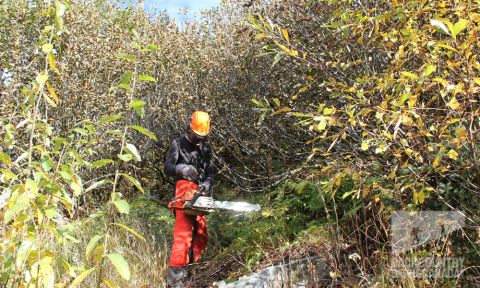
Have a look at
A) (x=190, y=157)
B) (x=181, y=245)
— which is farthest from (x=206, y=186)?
(x=181, y=245)

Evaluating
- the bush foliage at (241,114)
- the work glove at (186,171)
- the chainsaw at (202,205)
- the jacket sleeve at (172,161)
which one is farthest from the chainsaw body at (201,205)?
the bush foliage at (241,114)

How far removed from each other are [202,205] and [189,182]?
407 mm

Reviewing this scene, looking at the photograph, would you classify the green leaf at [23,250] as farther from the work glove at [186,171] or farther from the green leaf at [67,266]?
the work glove at [186,171]

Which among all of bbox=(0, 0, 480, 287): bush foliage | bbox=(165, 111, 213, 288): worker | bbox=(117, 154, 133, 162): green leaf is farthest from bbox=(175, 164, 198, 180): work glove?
bbox=(117, 154, 133, 162): green leaf

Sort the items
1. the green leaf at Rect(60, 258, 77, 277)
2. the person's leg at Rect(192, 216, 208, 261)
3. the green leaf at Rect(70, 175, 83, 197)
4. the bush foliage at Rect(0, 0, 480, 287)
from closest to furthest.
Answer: the green leaf at Rect(60, 258, 77, 277)
the green leaf at Rect(70, 175, 83, 197)
the bush foliage at Rect(0, 0, 480, 287)
the person's leg at Rect(192, 216, 208, 261)

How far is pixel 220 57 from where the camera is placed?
580 cm

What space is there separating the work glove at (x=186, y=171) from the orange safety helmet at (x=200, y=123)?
348 mm

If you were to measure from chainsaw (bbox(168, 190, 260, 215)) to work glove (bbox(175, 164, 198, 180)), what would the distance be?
177mm

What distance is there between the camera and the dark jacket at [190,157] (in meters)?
4.54

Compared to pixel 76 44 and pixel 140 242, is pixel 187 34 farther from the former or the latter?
pixel 140 242

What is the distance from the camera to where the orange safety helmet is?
439 centimetres

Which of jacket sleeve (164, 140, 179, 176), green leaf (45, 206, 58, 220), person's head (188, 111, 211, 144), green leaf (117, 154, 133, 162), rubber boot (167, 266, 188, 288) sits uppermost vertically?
person's head (188, 111, 211, 144)

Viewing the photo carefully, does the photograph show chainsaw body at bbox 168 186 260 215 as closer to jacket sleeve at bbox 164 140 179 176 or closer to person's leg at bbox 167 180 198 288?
person's leg at bbox 167 180 198 288

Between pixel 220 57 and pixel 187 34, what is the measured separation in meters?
0.94
